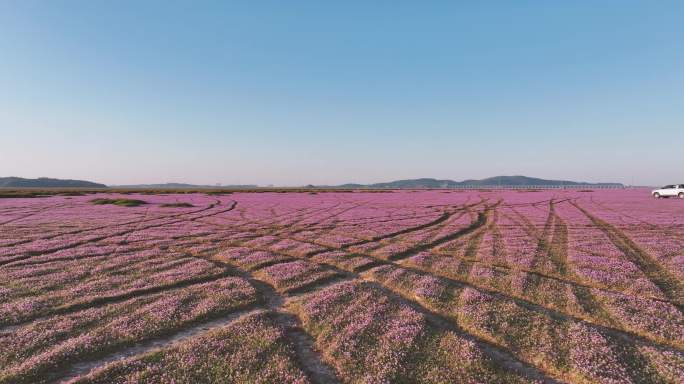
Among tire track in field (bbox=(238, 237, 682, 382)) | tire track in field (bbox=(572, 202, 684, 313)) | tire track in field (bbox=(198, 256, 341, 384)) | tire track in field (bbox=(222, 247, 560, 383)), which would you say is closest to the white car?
tire track in field (bbox=(572, 202, 684, 313))

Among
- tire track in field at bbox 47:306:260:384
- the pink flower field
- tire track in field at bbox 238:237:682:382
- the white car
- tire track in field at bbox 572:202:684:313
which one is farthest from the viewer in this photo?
the white car

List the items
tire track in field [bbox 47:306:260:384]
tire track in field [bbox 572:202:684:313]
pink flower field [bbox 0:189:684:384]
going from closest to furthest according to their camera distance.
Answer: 1. tire track in field [bbox 47:306:260:384]
2. pink flower field [bbox 0:189:684:384]
3. tire track in field [bbox 572:202:684:313]

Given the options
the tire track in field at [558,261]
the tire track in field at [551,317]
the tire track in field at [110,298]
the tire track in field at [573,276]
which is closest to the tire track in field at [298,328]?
the tire track in field at [110,298]

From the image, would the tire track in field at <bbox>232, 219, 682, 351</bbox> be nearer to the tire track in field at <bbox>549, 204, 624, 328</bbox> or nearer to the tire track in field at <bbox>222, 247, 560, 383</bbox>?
the tire track in field at <bbox>549, 204, 624, 328</bbox>

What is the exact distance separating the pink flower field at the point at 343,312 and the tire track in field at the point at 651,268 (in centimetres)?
15

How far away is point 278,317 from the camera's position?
12641 millimetres

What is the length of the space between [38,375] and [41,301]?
7.01 metres

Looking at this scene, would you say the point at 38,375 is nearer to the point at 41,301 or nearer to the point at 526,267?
the point at 41,301

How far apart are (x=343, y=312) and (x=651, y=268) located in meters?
19.1

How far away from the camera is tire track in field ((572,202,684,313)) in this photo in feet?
48.3

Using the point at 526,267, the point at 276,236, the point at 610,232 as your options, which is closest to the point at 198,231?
the point at 276,236

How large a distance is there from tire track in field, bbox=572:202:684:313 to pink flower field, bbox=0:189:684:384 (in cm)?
15

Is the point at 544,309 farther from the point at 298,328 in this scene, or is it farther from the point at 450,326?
the point at 298,328

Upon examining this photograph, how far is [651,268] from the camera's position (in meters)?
18.8
